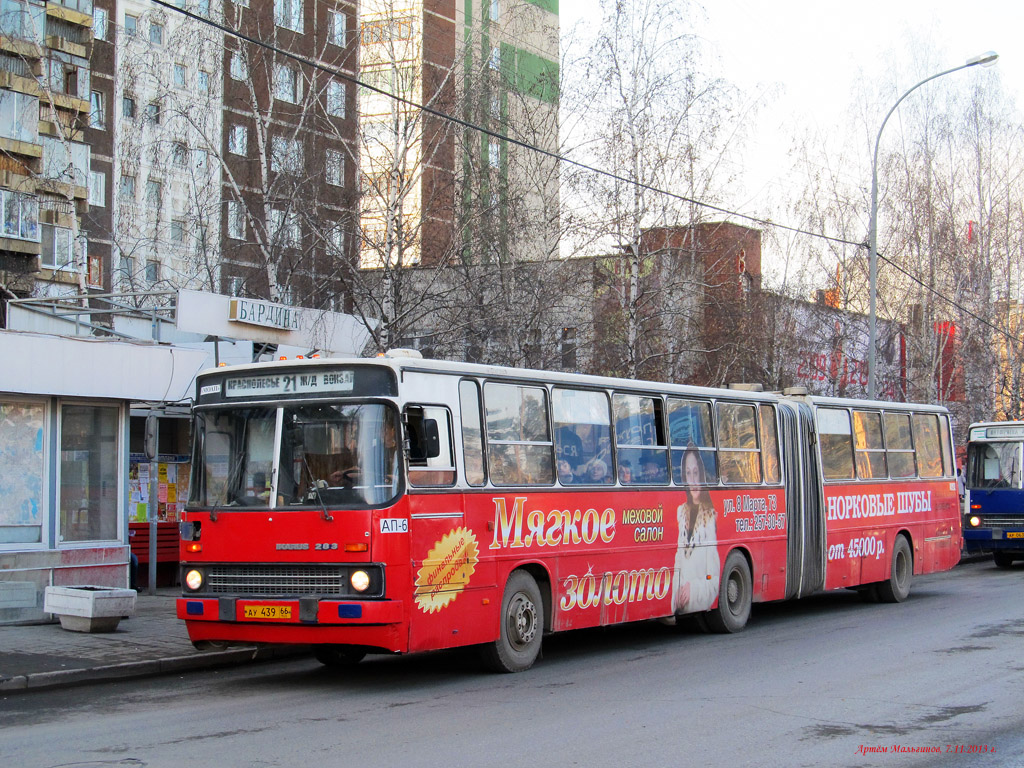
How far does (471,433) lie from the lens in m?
11.2

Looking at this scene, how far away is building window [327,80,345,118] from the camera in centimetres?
2542

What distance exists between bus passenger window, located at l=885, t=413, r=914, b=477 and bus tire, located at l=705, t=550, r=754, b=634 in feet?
15.9

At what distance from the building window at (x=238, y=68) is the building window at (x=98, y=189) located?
22027mm

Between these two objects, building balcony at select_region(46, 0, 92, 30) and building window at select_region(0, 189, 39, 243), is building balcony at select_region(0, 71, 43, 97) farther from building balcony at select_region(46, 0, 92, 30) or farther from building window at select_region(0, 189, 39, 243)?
building window at select_region(0, 189, 39, 243)

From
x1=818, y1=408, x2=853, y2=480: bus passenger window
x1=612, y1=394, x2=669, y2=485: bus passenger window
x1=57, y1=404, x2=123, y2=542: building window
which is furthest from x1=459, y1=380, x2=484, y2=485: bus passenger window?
x1=818, y1=408, x2=853, y2=480: bus passenger window

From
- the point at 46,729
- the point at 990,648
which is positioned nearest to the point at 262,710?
the point at 46,729

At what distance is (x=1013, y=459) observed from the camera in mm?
24953

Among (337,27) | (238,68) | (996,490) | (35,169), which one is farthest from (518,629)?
(35,169)

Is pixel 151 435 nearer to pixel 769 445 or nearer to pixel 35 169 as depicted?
pixel 769 445

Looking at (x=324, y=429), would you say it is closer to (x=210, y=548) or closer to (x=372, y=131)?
(x=210, y=548)

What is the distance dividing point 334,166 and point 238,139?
430 cm

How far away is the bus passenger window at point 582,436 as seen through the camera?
12328 mm

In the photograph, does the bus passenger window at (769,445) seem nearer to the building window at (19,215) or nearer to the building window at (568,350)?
the building window at (568,350)

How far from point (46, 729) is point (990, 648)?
30.6ft
